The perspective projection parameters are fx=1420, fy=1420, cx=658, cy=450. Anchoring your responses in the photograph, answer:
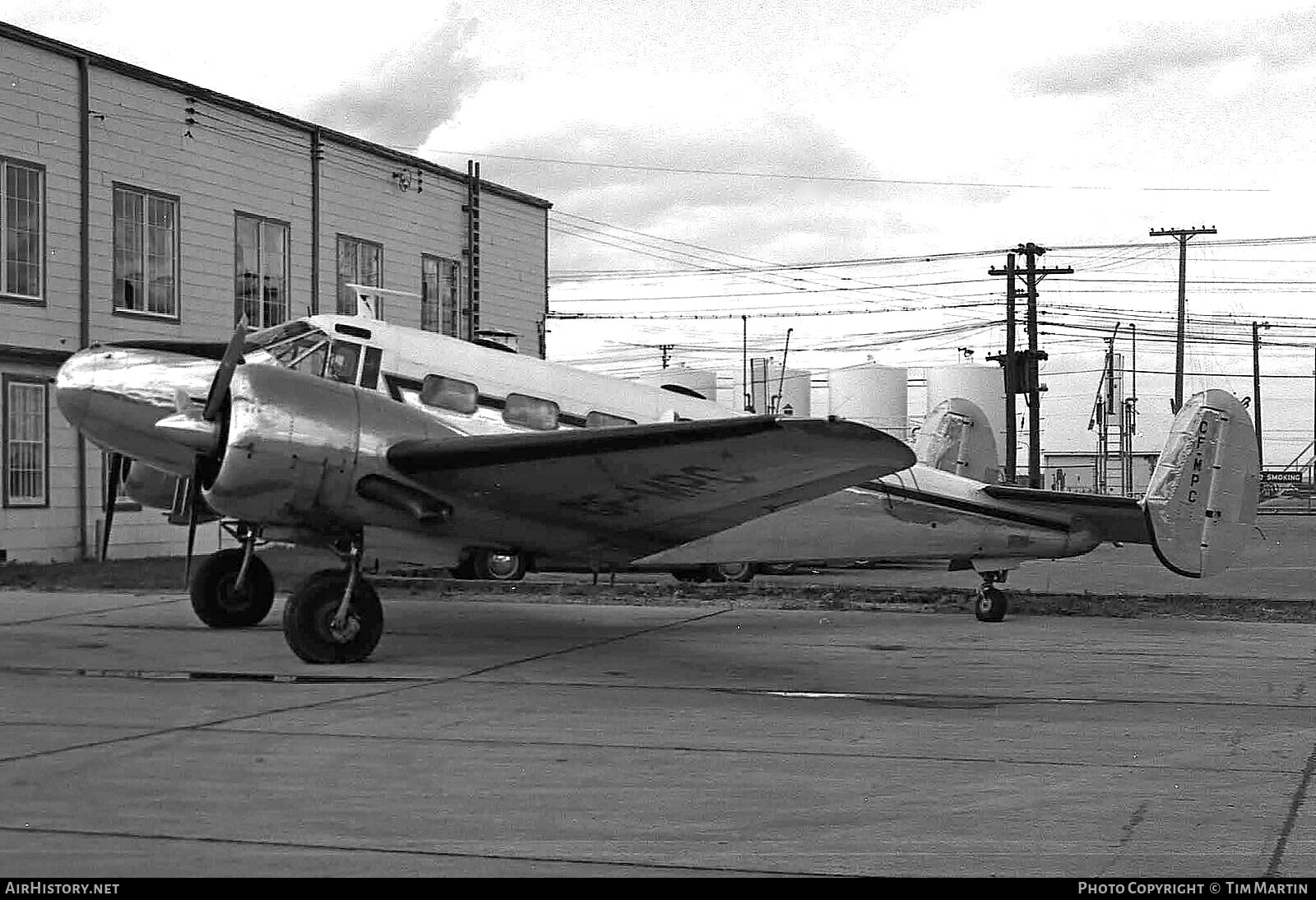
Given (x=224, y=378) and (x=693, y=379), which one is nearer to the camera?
(x=224, y=378)

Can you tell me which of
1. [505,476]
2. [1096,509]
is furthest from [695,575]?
[505,476]

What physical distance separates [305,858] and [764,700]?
16.5 feet

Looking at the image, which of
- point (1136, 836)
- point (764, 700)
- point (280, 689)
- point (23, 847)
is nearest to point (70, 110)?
point (280, 689)

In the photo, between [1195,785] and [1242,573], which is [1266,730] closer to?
[1195,785]

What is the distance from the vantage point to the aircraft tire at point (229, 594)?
1440 cm

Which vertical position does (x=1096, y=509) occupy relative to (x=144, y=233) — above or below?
below

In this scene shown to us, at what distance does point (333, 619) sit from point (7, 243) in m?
16.1

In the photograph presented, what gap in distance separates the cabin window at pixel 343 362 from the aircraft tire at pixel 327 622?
7.13 feet

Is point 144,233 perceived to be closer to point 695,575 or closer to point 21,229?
point 21,229

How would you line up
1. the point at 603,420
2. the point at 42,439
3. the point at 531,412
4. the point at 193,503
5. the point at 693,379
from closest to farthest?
the point at 193,503, the point at 531,412, the point at 603,420, the point at 42,439, the point at 693,379

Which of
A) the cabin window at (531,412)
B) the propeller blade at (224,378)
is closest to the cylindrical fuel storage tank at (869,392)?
the cabin window at (531,412)

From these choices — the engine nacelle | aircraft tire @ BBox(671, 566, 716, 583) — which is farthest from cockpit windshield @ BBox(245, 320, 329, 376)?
aircraft tire @ BBox(671, 566, 716, 583)

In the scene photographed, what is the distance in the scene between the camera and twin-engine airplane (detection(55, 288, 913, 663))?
1085 cm

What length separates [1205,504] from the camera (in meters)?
15.5
